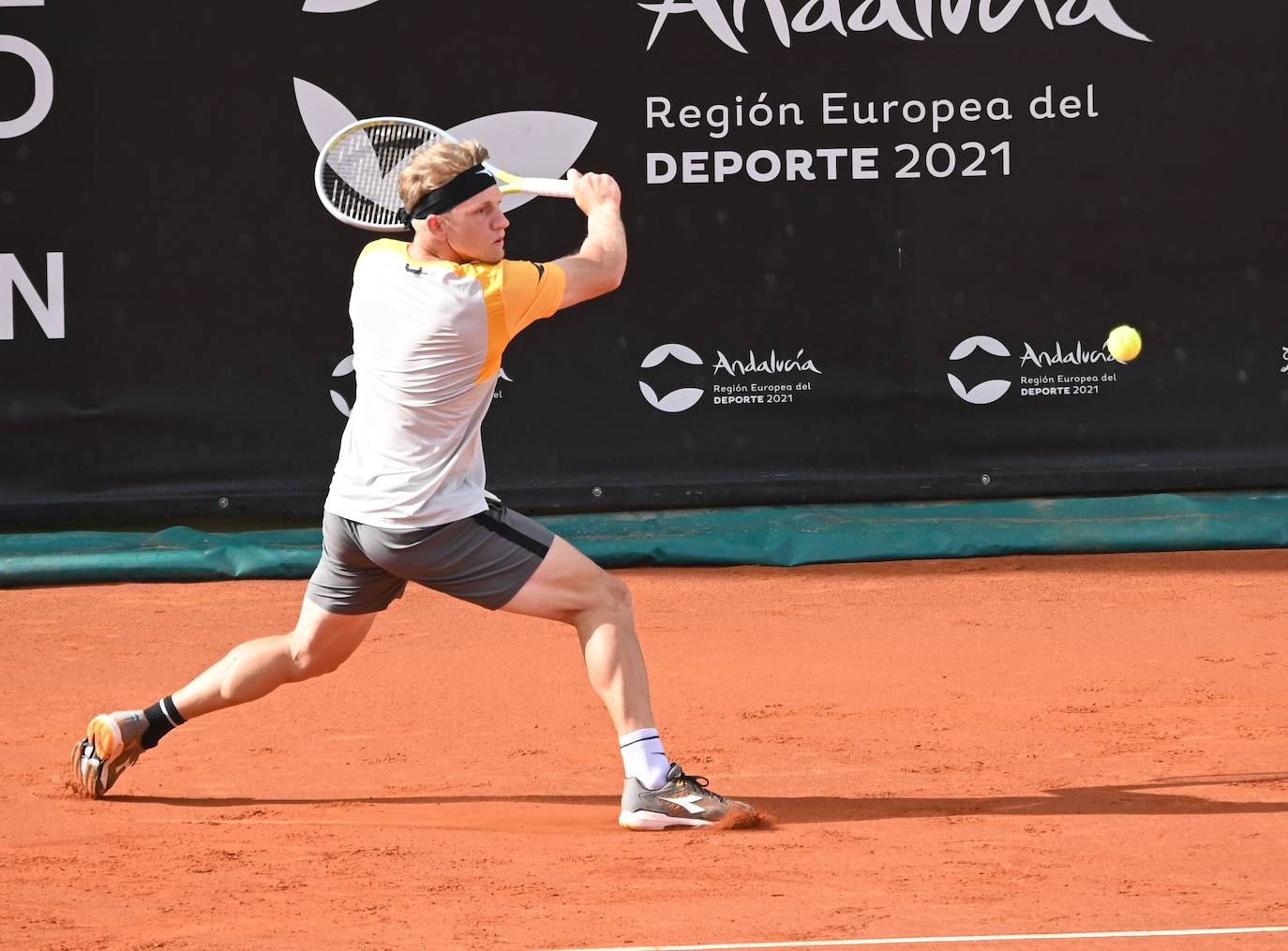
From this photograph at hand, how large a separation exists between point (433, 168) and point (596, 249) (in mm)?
411

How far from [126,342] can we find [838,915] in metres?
5.37

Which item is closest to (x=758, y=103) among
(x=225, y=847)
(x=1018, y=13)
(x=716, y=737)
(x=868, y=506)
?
(x=1018, y=13)

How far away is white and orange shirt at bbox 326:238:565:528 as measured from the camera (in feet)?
12.8

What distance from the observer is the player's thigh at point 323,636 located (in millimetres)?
4215

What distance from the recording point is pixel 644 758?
13.3ft

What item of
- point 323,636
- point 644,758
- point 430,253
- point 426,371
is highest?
point 430,253

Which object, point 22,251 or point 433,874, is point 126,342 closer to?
point 22,251

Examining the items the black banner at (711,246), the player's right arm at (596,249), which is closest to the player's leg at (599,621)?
the player's right arm at (596,249)

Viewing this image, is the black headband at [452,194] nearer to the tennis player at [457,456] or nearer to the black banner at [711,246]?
the tennis player at [457,456]

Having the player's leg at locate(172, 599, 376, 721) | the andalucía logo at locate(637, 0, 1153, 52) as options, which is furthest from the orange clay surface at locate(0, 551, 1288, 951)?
the andalucía logo at locate(637, 0, 1153, 52)

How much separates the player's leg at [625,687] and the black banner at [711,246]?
3893 mm

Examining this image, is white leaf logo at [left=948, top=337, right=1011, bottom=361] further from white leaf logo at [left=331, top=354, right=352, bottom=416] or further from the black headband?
the black headband

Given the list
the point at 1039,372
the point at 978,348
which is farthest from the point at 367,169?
the point at 1039,372

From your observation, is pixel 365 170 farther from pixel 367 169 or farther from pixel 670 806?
pixel 670 806
